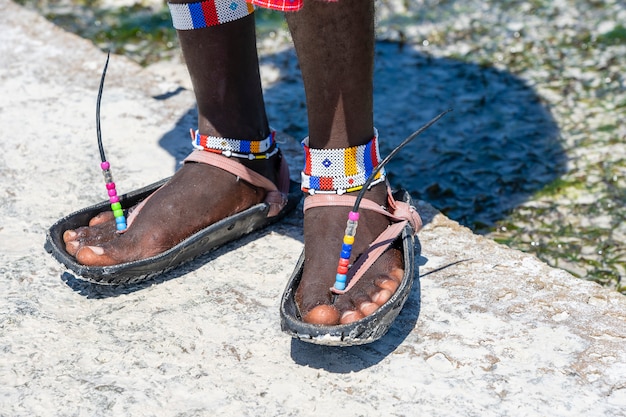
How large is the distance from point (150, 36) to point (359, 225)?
2.53m

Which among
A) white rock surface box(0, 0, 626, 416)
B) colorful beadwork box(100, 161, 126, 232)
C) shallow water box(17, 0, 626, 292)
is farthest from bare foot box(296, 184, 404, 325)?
shallow water box(17, 0, 626, 292)

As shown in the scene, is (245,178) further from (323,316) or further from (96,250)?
(323,316)

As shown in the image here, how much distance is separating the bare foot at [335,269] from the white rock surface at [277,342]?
120 millimetres

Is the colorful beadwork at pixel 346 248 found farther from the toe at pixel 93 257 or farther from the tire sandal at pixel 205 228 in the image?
the toe at pixel 93 257

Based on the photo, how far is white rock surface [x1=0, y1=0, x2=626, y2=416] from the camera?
4.91ft

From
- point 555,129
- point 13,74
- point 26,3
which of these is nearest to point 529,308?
point 555,129

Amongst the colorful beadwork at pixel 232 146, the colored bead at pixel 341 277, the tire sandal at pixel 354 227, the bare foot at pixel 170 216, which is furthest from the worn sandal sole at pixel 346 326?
the colorful beadwork at pixel 232 146

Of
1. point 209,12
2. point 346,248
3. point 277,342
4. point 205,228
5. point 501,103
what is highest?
point 209,12

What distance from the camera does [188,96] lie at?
285 cm

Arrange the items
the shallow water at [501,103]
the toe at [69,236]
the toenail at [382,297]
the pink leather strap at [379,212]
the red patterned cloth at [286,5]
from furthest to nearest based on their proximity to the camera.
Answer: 1. the shallow water at [501,103]
2. the toe at [69,236]
3. the pink leather strap at [379,212]
4. the toenail at [382,297]
5. the red patterned cloth at [286,5]

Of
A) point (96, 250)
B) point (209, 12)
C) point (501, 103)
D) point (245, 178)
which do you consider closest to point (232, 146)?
point (245, 178)

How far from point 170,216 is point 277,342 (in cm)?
41

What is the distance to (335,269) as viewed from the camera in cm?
164

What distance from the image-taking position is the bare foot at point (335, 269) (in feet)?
5.06
